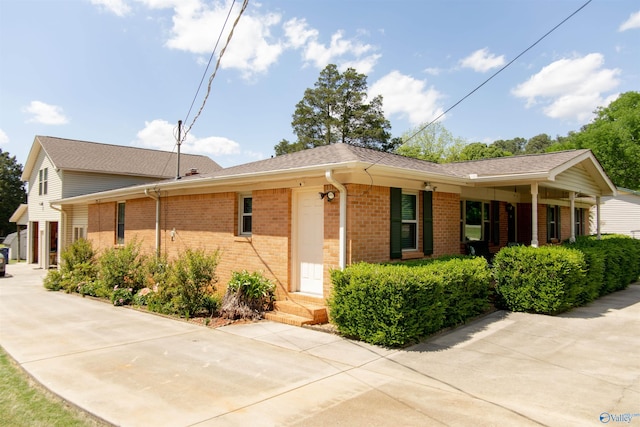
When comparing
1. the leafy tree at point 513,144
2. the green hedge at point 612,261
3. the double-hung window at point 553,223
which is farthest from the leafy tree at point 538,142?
the green hedge at point 612,261

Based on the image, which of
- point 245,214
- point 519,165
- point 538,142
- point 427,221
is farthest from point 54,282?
point 538,142

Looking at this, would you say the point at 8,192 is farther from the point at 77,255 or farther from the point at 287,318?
the point at 287,318

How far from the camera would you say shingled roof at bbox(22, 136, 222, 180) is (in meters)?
21.8

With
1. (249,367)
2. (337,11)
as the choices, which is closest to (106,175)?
(337,11)

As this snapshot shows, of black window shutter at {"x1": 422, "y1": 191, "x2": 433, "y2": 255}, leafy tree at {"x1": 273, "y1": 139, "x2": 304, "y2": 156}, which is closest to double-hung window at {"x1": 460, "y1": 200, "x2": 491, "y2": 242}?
black window shutter at {"x1": 422, "y1": 191, "x2": 433, "y2": 255}

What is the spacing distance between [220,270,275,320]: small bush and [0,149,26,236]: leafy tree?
2085 inches

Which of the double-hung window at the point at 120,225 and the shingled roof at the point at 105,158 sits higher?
the shingled roof at the point at 105,158

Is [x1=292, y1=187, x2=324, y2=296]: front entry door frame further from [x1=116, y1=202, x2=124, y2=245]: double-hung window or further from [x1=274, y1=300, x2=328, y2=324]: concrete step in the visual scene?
[x1=116, y1=202, x2=124, y2=245]: double-hung window

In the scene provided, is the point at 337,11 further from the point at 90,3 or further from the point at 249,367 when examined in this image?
the point at 249,367

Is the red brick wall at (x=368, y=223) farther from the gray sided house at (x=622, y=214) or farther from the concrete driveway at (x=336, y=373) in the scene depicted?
the gray sided house at (x=622, y=214)

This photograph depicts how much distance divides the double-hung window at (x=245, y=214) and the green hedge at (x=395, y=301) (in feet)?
12.9

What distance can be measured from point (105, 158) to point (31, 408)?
22.1 meters

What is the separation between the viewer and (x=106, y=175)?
22375mm

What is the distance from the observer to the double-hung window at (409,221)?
9.36 m
